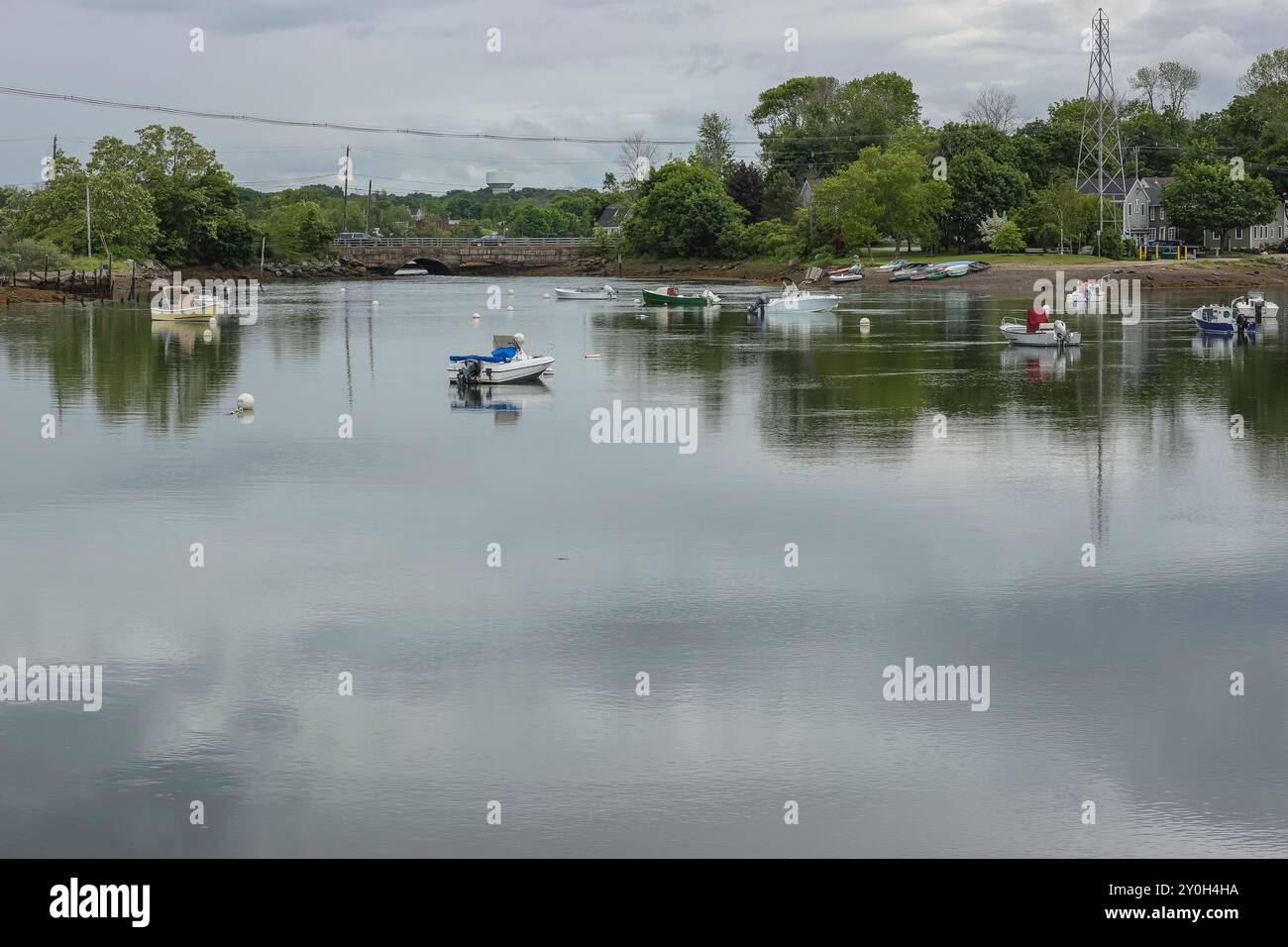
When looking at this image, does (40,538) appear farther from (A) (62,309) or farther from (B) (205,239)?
(B) (205,239)

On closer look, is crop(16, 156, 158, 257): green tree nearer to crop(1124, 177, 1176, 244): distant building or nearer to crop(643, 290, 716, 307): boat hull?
crop(643, 290, 716, 307): boat hull

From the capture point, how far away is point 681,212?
177 meters

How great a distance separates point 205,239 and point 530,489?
459 ft

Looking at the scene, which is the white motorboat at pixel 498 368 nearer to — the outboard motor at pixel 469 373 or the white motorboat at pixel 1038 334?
the outboard motor at pixel 469 373

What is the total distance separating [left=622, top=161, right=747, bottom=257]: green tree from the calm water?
13256 cm

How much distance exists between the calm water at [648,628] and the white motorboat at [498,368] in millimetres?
4959

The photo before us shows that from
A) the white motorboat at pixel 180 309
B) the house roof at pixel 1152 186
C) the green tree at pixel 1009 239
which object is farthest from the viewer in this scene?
the house roof at pixel 1152 186

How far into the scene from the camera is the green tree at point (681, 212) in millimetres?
174750

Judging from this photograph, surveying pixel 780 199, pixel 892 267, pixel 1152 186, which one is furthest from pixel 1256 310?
pixel 780 199

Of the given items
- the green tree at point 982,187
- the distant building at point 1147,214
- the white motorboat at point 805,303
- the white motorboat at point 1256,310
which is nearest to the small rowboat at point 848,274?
the green tree at point 982,187

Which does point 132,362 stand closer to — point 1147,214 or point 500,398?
point 500,398

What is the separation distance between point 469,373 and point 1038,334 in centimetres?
2673

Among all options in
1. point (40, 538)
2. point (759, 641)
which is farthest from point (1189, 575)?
point (40, 538)
